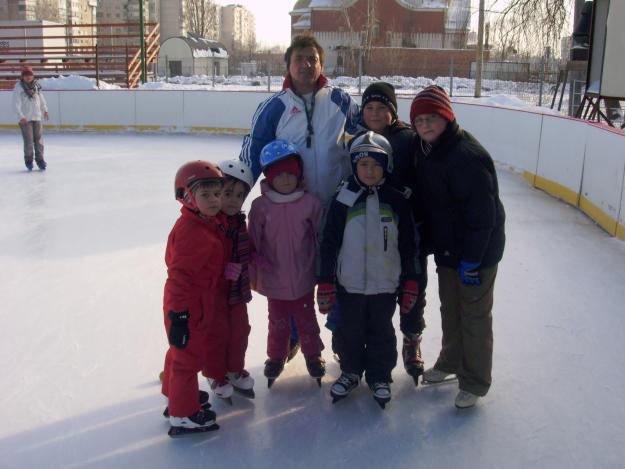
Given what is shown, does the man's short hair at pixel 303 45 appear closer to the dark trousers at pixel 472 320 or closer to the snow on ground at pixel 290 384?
the dark trousers at pixel 472 320

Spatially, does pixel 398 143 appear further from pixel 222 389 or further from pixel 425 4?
pixel 425 4

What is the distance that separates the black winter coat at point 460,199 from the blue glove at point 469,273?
2 centimetres

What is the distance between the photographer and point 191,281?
7.49 ft

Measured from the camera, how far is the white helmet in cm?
255

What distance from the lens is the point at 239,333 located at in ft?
8.67

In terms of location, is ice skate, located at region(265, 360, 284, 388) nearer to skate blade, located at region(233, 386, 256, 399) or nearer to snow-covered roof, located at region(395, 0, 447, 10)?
skate blade, located at region(233, 386, 256, 399)

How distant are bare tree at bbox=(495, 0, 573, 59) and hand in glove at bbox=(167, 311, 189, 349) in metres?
13.6

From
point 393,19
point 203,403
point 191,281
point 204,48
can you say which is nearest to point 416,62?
point 393,19

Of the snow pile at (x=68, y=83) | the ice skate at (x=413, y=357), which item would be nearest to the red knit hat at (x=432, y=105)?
the ice skate at (x=413, y=357)

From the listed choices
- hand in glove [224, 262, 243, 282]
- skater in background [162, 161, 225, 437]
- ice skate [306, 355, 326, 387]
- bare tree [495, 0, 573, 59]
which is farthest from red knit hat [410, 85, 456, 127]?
bare tree [495, 0, 573, 59]

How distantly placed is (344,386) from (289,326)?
1.18 feet

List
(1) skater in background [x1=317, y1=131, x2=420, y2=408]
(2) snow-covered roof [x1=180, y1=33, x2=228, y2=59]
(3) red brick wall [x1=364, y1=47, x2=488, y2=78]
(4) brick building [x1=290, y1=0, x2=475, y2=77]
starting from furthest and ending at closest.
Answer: (4) brick building [x1=290, y1=0, x2=475, y2=77] < (2) snow-covered roof [x1=180, y1=33, x2=228, y2=59] < (3) red brick wall [x1=364, y1=47, x2=488, y2=78] < (1) skater in background [x1=317, y1=131, x2=420, y2=408]

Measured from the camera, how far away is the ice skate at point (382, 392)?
2.63m

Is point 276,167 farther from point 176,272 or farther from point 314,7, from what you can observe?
point 314,7
